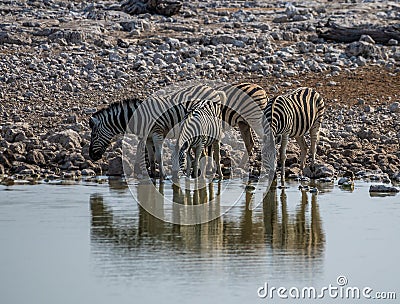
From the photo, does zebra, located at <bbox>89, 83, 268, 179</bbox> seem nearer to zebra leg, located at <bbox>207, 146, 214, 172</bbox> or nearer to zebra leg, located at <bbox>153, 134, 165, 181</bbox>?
zebra leg, located at <bbox>153, 134, 165, 181</bbox>

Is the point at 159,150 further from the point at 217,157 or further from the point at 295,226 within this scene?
the point at 295,226

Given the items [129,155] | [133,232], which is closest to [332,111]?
[129,155]

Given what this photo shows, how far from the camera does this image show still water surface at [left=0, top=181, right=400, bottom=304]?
23.7 feet

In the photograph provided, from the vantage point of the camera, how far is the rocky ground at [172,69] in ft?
47.6

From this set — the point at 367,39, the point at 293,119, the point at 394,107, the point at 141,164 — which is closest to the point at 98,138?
the point at 141,164

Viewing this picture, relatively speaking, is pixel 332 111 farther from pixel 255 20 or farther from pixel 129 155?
pixel 255 20

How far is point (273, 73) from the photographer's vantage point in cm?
1953

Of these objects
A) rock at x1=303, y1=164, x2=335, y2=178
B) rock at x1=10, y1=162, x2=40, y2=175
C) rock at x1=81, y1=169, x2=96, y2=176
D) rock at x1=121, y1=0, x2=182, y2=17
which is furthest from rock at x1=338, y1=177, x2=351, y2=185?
rock at x1=121, y1=0, x2=182, y2=17

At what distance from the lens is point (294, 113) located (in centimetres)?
1337

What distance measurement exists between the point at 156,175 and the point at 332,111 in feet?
15.8

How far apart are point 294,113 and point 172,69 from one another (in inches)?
258

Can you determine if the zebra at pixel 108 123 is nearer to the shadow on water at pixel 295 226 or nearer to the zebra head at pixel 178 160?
the zebra head at pixel 178 160

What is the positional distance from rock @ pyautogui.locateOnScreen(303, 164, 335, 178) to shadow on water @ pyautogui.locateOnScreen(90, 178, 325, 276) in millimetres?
1499

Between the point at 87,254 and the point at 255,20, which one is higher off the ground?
the point at 255,20
